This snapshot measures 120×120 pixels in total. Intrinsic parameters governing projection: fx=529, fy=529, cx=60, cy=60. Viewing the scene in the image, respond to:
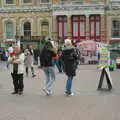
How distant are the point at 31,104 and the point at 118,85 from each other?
241 inches

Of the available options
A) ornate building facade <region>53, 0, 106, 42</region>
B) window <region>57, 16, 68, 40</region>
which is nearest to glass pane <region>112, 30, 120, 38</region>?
ornate building facade <region>53, 0, 106, 42</region>

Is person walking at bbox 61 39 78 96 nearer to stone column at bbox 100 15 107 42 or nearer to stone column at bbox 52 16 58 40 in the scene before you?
stone column at bbox 100 15 107 42

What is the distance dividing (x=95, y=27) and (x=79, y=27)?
5.50ft

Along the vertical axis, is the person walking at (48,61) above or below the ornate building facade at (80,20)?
below

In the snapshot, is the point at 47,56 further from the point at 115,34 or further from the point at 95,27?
the point at 115,34

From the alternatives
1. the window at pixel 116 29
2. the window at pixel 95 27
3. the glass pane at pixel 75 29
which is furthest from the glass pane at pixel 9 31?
the window at pixel 116 29

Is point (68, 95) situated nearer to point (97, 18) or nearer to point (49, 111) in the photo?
point (49, 111)

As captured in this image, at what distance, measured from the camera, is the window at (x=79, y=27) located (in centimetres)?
5556

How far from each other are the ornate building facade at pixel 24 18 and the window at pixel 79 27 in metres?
2.67

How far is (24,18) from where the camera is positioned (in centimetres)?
5756

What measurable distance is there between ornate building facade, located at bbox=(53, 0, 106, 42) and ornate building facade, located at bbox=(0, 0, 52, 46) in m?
1.27

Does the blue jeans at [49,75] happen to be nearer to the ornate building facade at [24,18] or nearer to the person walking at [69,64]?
the person walking at [69,64]

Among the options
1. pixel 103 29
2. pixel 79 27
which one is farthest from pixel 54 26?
pixel 103 29

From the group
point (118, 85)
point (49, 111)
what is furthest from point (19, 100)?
point (118, 85)
